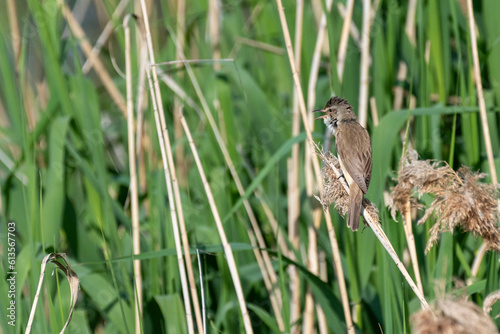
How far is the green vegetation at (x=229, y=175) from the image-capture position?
2.14 metres

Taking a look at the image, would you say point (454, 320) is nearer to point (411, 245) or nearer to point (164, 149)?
point (411, 245)

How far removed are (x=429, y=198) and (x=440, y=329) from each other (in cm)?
118

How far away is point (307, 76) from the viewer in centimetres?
266

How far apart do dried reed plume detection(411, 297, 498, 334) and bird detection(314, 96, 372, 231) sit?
796 mm

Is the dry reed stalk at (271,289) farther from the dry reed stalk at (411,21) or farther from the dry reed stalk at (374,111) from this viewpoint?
the dry reed stalk at (411,21)

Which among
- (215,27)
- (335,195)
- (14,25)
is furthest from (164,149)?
(14,25)

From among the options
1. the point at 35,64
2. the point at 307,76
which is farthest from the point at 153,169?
the point at 35,64

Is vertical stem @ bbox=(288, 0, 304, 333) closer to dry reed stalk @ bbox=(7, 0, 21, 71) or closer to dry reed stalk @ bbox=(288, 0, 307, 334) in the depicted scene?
dry reed stalk @ bbox=(288, 0, 307, 334)

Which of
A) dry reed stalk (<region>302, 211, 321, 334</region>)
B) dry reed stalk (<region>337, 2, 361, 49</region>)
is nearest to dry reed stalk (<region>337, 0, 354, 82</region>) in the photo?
dry reed stalk (<region>337, 2, 361, 49</region>)

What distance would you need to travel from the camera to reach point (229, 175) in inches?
102

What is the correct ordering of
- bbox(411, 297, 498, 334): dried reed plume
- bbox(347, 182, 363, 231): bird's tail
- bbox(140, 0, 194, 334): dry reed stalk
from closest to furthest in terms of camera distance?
bbox(411, 297, 498, 334): dried reed plume
bbox(347, 182, 363, 231): bird's tail
bbox(140, 0, 194, 334): dry reed stalk

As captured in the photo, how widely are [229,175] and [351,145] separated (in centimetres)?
65

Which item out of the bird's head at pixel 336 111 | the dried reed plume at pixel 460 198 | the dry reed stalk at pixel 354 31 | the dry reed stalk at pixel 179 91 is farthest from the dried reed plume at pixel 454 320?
the dry reed stalk at pixel 354 31

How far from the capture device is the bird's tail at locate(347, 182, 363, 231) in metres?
1.72
